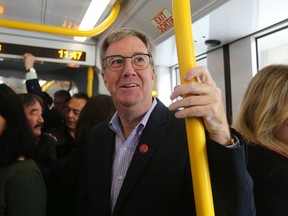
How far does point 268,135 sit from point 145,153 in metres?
0.56

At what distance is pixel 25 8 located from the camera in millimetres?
2494

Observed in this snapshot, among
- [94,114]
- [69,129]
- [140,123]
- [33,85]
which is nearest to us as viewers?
[140,123]

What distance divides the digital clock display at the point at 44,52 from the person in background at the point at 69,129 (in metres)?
0.74

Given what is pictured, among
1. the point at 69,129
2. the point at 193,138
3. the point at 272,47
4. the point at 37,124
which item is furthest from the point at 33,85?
the point at 193,138

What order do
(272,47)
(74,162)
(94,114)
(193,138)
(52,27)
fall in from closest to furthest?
(193,138) → (74,162) → (94,114) → (272,47) → (52,27)

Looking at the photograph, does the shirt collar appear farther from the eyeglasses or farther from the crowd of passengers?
the eyeglasses

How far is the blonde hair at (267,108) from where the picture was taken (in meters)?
1.21

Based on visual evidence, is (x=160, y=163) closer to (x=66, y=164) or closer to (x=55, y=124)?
(x=66, y=164)

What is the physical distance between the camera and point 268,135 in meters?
1.23

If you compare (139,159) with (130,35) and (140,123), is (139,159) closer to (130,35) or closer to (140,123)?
(140,123)

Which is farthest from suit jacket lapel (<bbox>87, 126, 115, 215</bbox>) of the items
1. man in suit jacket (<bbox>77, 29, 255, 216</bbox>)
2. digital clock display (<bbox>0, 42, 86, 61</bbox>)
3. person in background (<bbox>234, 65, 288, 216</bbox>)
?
digital clock display (<bbox>0, 42, 86, 61</bbox>)

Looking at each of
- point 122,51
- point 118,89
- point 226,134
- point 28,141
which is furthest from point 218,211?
point 28,141

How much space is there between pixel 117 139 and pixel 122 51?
0.43m

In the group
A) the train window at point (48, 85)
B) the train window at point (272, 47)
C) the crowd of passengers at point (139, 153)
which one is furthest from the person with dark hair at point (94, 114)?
the train window at point (48, 85)
